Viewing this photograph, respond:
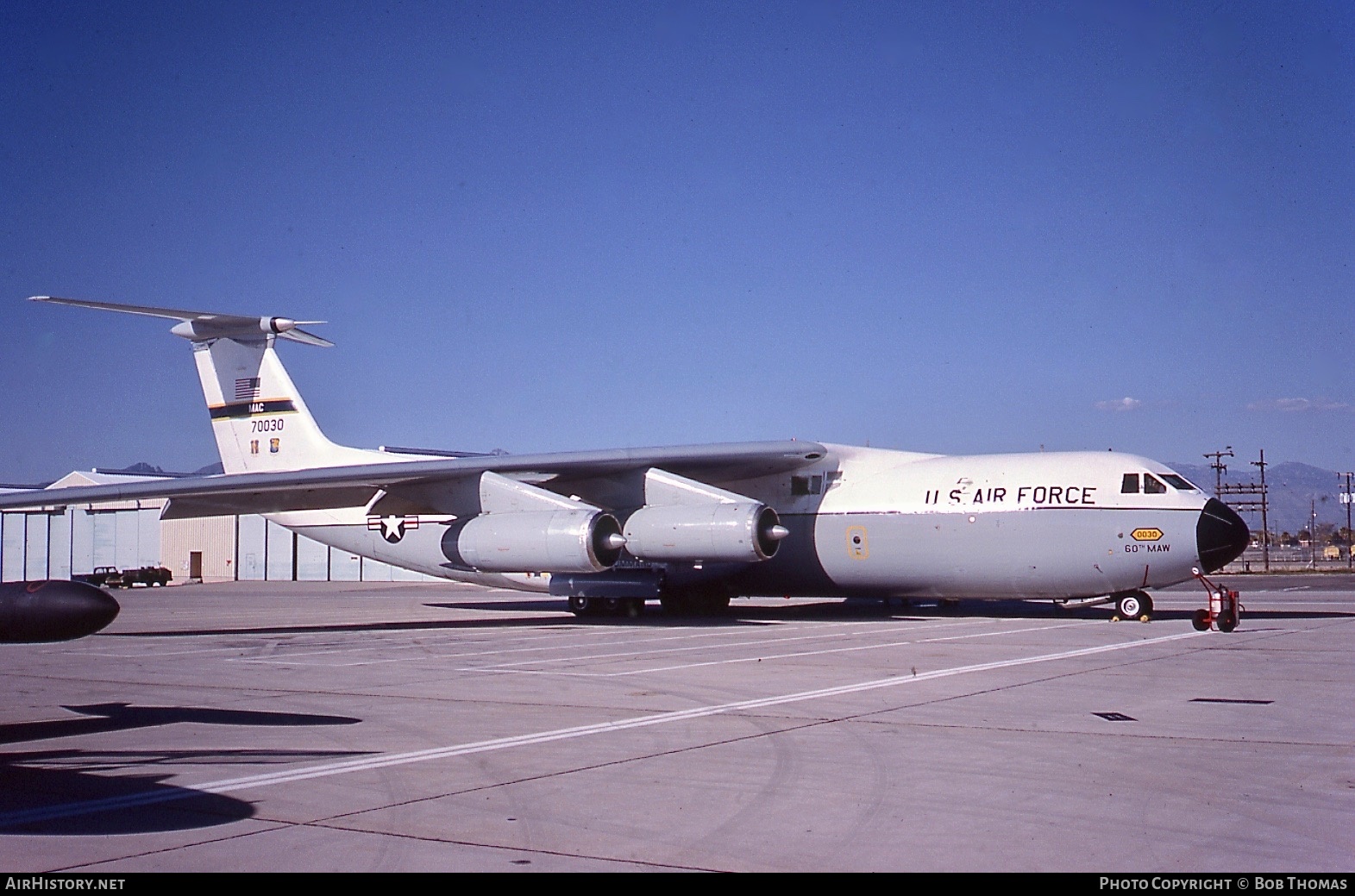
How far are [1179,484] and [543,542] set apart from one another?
1066 centimetres

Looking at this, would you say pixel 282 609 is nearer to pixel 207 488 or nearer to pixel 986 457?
pixel 207 488

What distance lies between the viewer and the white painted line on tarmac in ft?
21.7

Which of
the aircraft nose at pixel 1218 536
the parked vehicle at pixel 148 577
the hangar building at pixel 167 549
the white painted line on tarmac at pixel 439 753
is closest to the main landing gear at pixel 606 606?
the aircraft nose at pixel 1218 536

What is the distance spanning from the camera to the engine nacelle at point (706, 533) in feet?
67.1

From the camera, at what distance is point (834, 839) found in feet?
19.0

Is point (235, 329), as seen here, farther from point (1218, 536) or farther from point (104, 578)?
point (104, 578)

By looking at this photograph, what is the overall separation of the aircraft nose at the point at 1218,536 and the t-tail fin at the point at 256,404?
15551 millimetres

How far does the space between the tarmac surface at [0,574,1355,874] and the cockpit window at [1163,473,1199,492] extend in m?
3.15

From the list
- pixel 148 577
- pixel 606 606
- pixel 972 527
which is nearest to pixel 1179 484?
pixel 972 527

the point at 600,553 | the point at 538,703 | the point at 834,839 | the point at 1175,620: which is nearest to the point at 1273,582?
the point at 1175,620

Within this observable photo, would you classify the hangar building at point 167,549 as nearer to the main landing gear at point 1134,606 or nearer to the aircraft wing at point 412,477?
the aircraft wing at point 412,477

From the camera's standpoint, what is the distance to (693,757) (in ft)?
26.6

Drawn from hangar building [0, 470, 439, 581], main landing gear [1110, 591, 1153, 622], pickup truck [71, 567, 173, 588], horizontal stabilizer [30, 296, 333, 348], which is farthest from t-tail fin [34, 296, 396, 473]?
hangar building [0, 470, 439, 581]
